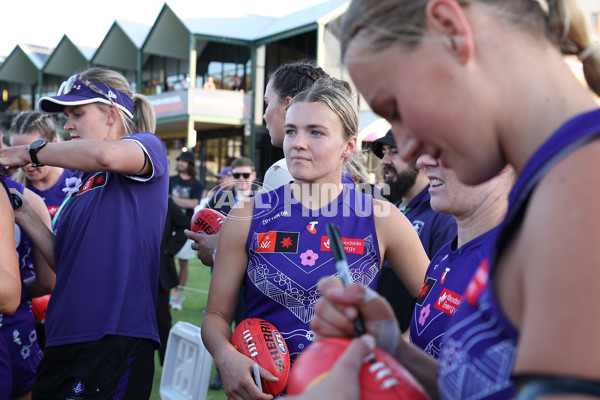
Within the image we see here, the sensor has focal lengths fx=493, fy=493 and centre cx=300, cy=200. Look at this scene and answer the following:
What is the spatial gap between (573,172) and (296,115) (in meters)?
1.82

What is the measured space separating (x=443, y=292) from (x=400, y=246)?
47 centimetres

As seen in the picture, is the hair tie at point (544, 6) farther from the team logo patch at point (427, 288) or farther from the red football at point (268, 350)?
the red football at point (268, 350)

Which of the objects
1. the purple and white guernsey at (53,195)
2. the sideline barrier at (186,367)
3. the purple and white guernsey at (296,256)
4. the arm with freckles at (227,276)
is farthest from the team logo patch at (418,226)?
the purple and white guernsey at (53,195)

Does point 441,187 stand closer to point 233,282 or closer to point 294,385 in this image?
point 233,282

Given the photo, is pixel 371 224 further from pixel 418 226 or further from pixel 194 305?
pixel 194 305

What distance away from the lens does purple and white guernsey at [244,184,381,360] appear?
7.22ft

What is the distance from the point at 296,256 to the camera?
2.25 metres

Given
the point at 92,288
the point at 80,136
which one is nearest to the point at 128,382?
the point at 92,288

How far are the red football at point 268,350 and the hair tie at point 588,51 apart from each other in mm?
1602

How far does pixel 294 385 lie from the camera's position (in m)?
1.09

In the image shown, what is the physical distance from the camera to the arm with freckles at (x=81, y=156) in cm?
242

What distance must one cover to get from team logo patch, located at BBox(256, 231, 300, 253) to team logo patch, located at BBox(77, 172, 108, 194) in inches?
39.3

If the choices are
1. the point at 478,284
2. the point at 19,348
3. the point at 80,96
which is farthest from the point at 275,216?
the point at 19,348

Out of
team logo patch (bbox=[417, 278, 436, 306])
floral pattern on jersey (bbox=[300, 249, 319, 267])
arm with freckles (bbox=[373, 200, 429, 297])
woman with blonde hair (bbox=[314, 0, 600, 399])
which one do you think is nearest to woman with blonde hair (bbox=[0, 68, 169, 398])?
floral pattern on jersey (bbox=[300, 249, 319, 267])
